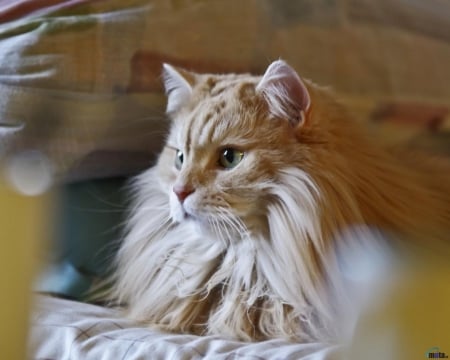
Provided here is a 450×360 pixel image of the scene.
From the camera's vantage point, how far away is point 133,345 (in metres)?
1.10

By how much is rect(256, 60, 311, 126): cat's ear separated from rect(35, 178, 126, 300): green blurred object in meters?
0.50

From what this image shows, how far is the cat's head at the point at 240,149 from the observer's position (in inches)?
47.6

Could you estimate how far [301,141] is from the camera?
122cm

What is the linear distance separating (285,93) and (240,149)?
0.13m

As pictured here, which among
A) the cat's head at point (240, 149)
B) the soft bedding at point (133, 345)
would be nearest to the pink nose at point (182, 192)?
the cat's head at point (240, 149)

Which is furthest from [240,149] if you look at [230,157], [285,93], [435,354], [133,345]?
[435,354]

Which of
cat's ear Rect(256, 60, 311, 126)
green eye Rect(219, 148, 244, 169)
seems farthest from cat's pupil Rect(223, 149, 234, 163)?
cat's ear Rect(256, 60, 311, 126)

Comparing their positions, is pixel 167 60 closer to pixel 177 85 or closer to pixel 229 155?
pixel 177 85

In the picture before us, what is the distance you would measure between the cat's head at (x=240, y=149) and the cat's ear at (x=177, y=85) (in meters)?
0.10

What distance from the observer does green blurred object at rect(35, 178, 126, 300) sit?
4.83 feet

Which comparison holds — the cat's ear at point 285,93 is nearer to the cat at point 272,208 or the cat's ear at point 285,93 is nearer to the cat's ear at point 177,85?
the cat at point 272,208

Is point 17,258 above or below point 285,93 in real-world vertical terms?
below

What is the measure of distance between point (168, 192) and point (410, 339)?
2.03 ft

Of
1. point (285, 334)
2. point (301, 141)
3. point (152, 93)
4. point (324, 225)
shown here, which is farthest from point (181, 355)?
→ point (152, 93)
